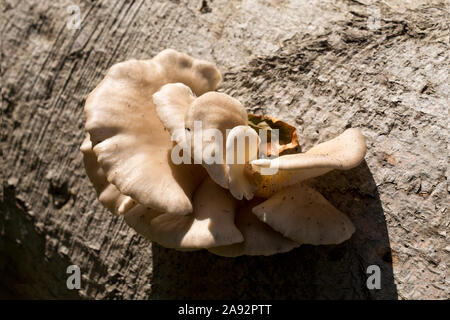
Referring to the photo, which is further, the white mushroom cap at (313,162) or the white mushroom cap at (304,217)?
the white mushroom cap at (304,217)

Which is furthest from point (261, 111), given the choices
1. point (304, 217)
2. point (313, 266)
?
point (313, 266)

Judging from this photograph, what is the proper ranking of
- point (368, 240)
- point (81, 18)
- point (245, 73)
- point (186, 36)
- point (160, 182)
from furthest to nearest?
point (81, 18) < point (186, 36) < point (245, 73) < point (368, 240) < point (160, 182)

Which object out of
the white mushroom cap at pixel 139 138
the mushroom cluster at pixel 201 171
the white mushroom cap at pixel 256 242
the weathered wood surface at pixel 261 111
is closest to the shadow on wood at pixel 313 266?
the weathered wood surface at pixel 261 111

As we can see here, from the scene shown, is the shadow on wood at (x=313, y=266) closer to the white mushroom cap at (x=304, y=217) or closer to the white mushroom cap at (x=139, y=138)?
the white mushroom cap at (x=304, y=217)

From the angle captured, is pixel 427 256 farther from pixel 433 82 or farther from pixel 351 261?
pixel 433 82

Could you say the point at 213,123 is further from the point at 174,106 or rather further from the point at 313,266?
the point at 313,266

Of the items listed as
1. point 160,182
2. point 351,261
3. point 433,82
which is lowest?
point 351,261

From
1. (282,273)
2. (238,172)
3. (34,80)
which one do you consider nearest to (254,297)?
(282,273)

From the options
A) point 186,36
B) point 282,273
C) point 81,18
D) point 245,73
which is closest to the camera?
point 282,273
